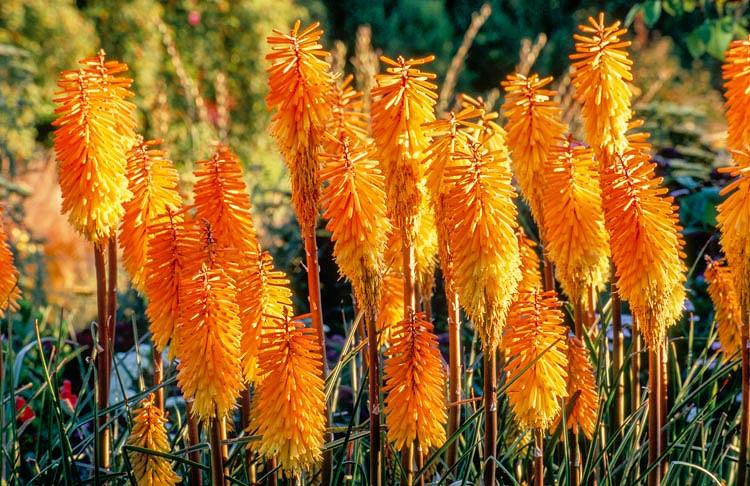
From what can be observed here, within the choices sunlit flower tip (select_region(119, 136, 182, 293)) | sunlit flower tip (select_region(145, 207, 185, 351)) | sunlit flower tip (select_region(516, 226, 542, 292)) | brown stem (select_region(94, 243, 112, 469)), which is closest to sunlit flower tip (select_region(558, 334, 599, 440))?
sunlit flower tip (select_region(516, 226, 542, 292))

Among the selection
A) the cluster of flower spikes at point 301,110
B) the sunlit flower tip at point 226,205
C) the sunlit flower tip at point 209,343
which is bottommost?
the sunlit flower tip at point 209,343

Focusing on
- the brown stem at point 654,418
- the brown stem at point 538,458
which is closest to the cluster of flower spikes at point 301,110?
the brown stem at point 538,458

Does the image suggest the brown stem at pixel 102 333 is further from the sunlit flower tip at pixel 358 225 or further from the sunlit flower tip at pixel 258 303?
the sunlit flower tip at pixel 358 225

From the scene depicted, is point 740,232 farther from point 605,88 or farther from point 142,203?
point 142,203

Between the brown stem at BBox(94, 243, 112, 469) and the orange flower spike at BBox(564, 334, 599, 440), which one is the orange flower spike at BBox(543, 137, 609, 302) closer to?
the orange flower spike at BBox(564, 334, 599, 440)

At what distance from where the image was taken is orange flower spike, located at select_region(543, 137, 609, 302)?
266cm

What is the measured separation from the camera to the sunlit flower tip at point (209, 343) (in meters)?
2.21

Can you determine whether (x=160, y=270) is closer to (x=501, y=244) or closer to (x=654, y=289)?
(x=501, y=244)

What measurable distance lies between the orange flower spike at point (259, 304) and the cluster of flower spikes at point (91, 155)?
60 centimetres

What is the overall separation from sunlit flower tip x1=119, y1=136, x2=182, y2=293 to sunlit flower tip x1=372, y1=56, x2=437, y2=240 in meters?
0.63

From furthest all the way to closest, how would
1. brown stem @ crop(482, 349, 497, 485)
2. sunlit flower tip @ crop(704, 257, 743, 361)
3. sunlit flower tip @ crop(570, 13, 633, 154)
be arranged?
1. sunlit flower tip @ crop(704, 257, 743, 361)
2. sunlit flower tip @ crop(570, 13, 633, 154)
3. brown stem @ crop(482, 349, 497, 485)

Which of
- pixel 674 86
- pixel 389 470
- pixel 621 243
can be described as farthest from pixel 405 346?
pixel 674 86

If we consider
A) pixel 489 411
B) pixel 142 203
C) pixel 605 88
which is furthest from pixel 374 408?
pixel 605 88

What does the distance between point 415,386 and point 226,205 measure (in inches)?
26.7
